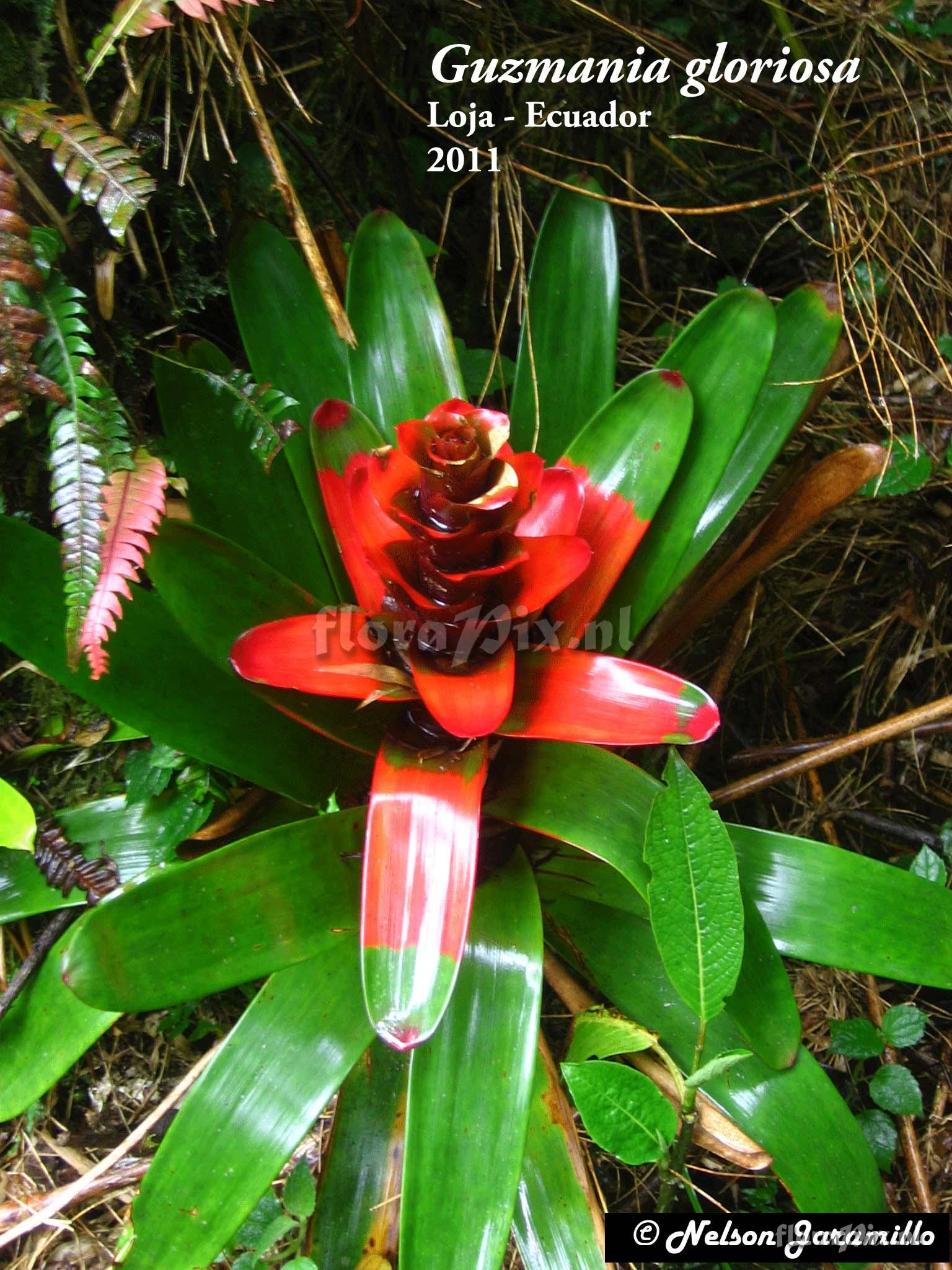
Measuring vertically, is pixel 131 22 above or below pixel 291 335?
above

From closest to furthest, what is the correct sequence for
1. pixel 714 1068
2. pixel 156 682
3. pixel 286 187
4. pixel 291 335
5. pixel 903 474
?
pixel 714 1068 → pixel 156 682 → pixel 286 187 → pixel 291 335 → pixel 903 474

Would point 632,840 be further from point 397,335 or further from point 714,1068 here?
point 397,335

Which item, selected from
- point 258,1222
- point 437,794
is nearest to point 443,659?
point 437,794

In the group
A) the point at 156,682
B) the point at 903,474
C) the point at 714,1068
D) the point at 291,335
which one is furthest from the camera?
the point at 903,474

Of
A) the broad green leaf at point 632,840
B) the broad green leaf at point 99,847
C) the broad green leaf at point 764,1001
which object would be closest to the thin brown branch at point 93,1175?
the broad green leaf at point 99,847

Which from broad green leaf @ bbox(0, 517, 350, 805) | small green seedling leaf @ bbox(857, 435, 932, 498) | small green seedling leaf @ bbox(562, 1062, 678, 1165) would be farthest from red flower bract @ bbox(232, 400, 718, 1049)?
small green seedling leaf @ bbox(857, 435, 932, 498)

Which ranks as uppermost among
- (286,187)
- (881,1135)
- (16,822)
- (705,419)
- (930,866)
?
(286,187)
